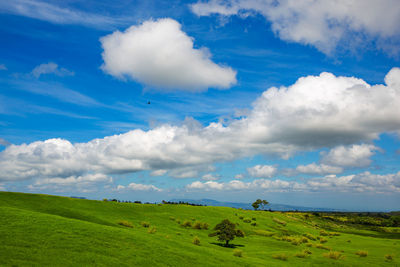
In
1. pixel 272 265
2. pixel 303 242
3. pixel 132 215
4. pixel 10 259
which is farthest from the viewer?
pixel 132 215

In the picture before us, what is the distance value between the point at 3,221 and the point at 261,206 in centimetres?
15338

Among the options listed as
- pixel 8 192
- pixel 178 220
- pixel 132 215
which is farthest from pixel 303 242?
pixel 8 192

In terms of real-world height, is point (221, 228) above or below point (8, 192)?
below

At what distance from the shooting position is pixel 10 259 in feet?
51.1

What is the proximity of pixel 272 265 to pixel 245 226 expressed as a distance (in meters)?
38.3

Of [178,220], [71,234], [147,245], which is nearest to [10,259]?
[71,234]

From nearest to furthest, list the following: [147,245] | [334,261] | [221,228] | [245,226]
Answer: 1. [147,245]
2. [334,261]
3. [221,228]
4. [245,226]

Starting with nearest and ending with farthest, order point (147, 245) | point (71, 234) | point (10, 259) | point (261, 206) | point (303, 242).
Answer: point (10, 259)
point (71, 234)
point (147, 245)
point (303, 242)
point (261, 206)

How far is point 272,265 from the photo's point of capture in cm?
2575

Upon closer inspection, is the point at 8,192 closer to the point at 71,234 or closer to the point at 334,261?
the point at 71,234

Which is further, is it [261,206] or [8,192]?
[261,206]

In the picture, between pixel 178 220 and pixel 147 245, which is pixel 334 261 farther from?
pixel 178 220

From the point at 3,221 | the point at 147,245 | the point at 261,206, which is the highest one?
the point at 3,221

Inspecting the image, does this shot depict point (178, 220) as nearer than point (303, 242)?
No
